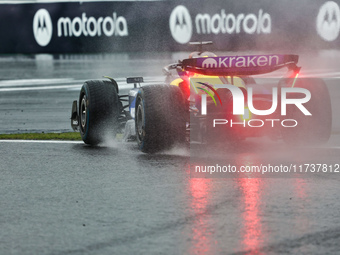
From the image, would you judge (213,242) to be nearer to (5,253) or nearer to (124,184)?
(5,253)

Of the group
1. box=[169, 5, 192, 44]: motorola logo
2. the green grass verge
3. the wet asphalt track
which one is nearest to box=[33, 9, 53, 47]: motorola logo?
box=[169, 5, 192, 44]: motorola logo

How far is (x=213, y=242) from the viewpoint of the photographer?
17.0 ft

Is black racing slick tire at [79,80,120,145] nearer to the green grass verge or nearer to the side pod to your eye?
the side pod

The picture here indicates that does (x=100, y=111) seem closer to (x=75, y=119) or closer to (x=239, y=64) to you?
(x=75, y=119)

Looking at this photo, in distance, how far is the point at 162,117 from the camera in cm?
874

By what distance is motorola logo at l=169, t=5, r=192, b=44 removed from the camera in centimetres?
2673

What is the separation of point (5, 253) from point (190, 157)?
155 inches

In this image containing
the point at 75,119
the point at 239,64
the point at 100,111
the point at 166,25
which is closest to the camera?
the point at 239,64

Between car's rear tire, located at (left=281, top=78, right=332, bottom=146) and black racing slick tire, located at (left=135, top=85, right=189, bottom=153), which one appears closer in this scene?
black racing slick tire, located at (left=135, top=85, right=189, bottom=153)

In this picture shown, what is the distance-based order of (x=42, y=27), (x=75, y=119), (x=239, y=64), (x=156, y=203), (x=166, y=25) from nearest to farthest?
(x=156, y=203)
(x=239, y=64)
(x=75, y=119)
(x=166, y=25)
(x=42, y=27)

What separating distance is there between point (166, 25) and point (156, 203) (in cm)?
2097

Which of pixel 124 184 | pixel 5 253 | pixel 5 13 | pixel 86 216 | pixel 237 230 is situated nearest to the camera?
pixel 5 253

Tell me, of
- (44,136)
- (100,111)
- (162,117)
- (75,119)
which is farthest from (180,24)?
(162,117)

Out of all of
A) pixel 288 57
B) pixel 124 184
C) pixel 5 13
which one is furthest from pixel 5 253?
pixel 5 13
